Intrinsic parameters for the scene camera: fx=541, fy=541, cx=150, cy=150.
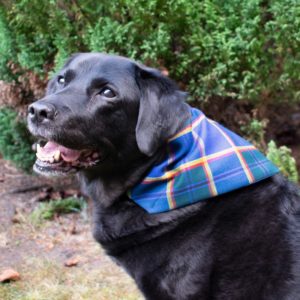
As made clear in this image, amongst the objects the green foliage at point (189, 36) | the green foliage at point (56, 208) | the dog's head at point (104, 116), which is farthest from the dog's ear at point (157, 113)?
the green foliage at point (56, 208)

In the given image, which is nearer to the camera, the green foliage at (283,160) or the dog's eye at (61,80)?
the dog's eye at (61,80)

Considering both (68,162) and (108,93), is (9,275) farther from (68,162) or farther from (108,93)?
(108,93)

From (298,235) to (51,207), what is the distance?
2.67 meters

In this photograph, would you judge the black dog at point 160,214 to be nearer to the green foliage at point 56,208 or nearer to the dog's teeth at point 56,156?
the dog's teeth at point 56,156

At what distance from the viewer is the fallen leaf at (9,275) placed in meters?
3.62

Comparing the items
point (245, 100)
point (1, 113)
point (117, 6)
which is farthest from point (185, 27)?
point (1, 113)

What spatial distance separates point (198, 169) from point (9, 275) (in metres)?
1.76

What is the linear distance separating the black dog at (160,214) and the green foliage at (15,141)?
210 centimetres

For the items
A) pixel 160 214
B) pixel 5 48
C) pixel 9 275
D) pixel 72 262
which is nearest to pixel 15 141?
pixel 5 48

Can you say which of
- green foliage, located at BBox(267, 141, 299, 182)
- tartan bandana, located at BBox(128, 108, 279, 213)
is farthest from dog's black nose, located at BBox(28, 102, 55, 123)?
green foliage, located at BBox(267, 141, 299, 182)

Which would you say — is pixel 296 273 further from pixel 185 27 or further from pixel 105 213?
pixel 185 27

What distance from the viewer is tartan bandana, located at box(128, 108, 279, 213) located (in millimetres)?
2568

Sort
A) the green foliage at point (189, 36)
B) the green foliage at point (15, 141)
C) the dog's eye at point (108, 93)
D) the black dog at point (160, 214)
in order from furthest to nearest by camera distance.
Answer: the green foliage at point (15, 141)
the green foliage at point (189, 36)
the dog's eye at point (108, 93)
the black dog at point (160, 214)

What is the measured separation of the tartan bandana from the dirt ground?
116 centimetres
